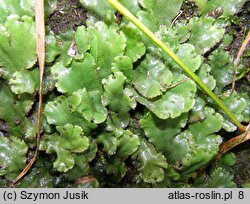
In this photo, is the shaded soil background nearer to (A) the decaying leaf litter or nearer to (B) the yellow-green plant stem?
(A) the decaying leaf litter

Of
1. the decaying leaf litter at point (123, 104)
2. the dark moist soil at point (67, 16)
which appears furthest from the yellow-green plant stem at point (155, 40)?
the dark moist soil at point (67, 16)

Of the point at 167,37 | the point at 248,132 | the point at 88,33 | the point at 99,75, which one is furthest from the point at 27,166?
the point at 248,132

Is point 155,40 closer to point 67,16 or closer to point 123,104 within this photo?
point 123,104

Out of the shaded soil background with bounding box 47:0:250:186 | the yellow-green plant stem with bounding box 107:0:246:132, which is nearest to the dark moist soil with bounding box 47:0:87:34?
the shaded soil background with bounding box 47:0:250:186

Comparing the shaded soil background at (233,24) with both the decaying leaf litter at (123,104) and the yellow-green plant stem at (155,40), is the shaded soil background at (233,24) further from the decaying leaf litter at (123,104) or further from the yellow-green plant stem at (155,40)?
the yellow-green plant stem at (155,40)
